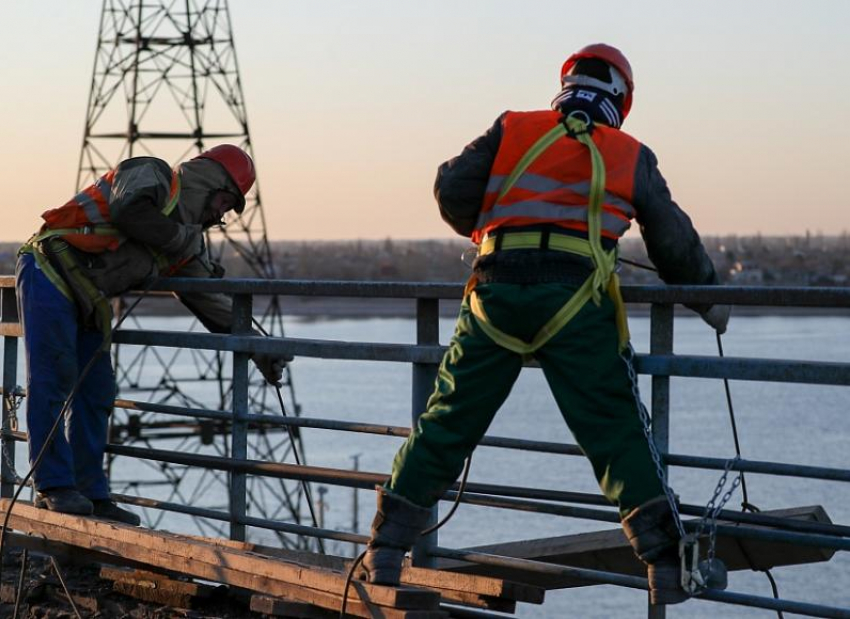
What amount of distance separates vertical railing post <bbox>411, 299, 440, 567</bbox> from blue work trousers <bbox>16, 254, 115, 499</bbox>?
1.65 m

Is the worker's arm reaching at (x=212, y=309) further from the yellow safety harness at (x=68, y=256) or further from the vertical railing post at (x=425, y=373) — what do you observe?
the vertical railing post at (x=425, y=373)

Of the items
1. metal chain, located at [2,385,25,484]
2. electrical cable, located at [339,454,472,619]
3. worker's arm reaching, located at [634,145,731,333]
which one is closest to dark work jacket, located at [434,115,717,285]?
worker's arm reaching, located at [634,145,731,333]

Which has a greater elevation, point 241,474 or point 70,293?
point 70,293

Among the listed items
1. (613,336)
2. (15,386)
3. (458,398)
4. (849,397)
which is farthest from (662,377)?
(849,397)

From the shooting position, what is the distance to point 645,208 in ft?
17.9

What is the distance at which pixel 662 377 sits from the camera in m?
5.63

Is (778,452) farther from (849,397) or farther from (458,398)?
(458,398)

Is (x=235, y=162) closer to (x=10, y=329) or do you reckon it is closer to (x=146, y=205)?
(x=146, y=205)

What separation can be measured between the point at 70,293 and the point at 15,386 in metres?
1.01

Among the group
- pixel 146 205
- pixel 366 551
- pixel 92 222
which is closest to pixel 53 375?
pixel 92 222

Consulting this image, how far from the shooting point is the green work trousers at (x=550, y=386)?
17.5 feet

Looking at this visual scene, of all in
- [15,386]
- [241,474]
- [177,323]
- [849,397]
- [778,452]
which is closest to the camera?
[241,474]

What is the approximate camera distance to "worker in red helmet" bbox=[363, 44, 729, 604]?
5340 millimetres

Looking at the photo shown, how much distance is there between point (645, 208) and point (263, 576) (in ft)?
6.22
